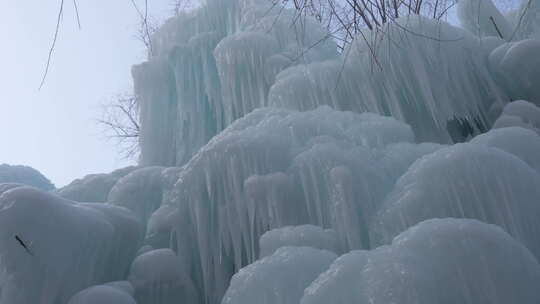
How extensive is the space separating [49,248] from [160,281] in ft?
2.38

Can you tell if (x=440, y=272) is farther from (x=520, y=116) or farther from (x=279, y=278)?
(x=520, y=116)

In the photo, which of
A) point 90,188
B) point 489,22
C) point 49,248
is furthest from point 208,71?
point 49,248

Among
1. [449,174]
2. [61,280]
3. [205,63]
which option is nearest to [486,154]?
[449,174]

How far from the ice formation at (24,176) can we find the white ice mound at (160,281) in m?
3.37

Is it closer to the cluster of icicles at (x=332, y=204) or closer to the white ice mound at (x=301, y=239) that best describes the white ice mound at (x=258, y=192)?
the cluster of icicles at (x=332, y=204)

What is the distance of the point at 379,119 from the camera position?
164 inches

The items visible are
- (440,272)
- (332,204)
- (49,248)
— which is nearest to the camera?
(440,272)

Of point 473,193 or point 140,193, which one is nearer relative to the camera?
point 473,193

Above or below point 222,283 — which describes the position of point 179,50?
above

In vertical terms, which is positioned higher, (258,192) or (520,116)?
(520,116)

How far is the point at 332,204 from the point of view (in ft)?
10.3

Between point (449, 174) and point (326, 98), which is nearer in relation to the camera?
point (449, 174)

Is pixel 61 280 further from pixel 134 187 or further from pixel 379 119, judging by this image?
pixel 379 119

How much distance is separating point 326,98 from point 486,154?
8.28ft
